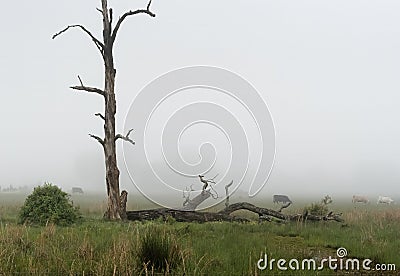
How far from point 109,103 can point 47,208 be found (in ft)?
16.7

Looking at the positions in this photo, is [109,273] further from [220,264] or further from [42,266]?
[220,264]

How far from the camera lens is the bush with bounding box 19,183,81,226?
14.3 metres

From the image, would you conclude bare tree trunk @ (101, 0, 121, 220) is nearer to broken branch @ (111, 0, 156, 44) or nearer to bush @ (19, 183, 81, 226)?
broken branch @ (111, 0, 156, 44)

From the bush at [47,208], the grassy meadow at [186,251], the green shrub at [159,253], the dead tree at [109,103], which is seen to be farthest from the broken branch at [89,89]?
the green shrub at [159,253]

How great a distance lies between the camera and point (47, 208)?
14.6 metres

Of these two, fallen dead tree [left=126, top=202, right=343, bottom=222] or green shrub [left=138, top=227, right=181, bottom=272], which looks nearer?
green shrub [left=138, top=227, right=181, bottom=272]

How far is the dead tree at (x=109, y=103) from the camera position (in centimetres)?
1689

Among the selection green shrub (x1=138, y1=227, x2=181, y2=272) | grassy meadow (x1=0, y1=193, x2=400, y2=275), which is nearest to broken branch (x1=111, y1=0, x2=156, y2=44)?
grassy meadow (x1=0, y1=193, x2=400, y2=275)

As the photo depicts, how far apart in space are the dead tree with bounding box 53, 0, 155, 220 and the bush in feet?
6.55

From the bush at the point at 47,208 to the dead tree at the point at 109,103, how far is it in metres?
2.00

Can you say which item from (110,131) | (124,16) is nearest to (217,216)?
(110,131)

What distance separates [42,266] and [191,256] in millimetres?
2458

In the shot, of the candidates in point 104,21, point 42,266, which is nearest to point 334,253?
point 42,266

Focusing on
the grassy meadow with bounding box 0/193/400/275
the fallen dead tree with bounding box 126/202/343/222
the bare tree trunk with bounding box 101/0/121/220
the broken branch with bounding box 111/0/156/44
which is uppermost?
the broken branch with bounding box 111/0/156/44
